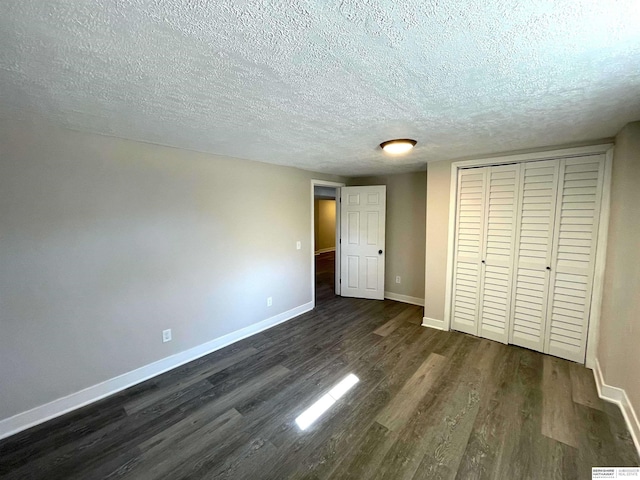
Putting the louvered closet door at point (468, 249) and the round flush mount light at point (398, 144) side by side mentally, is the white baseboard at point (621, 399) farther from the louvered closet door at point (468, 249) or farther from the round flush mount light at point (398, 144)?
the round flush mount light at point (398, 144)

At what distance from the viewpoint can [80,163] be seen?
217 centimetres

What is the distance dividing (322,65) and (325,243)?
890cm

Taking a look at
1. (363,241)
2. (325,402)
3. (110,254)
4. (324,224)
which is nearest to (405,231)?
(363,241)

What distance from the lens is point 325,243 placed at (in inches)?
397

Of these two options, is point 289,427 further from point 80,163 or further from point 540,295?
point 540,295

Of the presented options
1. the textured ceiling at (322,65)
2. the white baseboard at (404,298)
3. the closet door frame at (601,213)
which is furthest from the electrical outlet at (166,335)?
the closet door frame at (601,213)

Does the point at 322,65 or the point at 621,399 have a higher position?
the point at 322,65

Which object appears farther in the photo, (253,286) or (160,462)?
(253,286)

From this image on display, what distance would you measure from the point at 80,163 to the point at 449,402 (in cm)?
364

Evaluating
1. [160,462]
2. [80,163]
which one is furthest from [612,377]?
[80,163]

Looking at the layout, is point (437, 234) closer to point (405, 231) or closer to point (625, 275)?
point (405, 231)

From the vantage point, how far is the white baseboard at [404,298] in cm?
464

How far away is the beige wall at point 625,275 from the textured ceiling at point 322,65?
30 centimetres

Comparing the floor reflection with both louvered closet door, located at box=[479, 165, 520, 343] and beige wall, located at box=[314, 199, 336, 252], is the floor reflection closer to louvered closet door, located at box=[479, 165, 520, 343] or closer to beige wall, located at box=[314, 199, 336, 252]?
louvered closet door, located at box=[479, 165, 520, 343]
